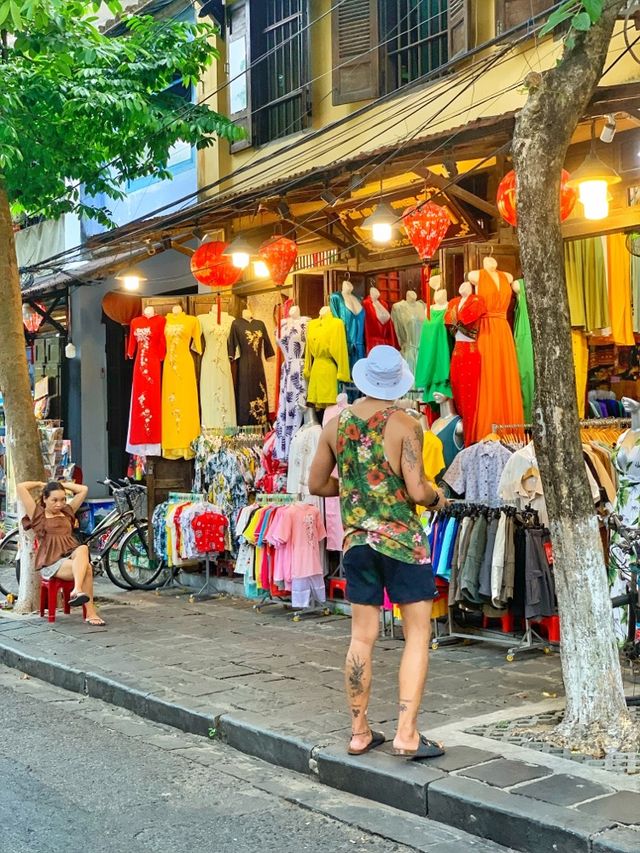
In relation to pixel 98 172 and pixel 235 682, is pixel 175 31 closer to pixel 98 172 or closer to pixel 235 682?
pixel 98 172

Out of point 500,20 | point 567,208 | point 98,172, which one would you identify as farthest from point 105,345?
point 567,208

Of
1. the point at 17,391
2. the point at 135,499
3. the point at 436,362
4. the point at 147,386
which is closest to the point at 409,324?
the point at 436,362

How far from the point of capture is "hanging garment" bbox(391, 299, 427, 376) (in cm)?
1146

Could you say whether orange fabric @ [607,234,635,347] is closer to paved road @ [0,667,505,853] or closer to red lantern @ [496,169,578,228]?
red lantern @ [496,169,578,228]

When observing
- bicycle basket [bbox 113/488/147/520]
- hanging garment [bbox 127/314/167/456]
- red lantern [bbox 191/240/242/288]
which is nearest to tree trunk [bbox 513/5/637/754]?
red lantern [bbox 191/240/242/288]

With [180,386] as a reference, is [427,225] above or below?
above

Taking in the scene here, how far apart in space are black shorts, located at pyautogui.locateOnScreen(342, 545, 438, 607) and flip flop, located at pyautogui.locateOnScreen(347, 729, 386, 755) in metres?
0.81

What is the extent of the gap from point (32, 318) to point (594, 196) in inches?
472

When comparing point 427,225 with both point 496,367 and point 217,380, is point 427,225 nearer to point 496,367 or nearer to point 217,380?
point 496,367

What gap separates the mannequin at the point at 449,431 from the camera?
1020 centimetres

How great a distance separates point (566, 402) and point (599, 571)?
986 millimetres

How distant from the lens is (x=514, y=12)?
10.8 metres

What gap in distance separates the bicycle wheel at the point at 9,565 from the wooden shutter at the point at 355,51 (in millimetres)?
6834

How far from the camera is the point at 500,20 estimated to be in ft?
35.7
